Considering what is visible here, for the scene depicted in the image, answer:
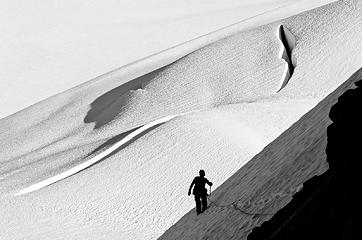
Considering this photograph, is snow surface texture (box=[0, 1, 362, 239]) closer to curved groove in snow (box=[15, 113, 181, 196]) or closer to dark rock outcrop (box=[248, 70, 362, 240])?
curved groove in snow (box=[15, 113, 181, 196])

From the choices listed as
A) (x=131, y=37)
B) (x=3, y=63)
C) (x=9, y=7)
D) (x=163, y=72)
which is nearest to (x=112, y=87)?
(x=163, y=72)

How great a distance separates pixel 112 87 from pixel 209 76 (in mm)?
7296

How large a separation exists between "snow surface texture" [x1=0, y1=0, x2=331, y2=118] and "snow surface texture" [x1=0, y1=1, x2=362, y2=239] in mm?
9098

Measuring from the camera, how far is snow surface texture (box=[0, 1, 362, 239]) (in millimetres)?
→ 15484

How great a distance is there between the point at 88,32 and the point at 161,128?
42.4m

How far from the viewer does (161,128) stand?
20.6 m

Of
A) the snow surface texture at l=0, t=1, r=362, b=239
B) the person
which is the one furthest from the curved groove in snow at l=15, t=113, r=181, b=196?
the person

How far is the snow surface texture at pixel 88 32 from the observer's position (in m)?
47.2

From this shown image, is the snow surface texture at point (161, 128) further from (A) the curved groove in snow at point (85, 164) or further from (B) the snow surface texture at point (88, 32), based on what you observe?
(B) the snow surface texture at point (88, 32)

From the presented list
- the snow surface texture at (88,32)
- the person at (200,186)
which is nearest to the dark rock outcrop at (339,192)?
the person at (200,186)

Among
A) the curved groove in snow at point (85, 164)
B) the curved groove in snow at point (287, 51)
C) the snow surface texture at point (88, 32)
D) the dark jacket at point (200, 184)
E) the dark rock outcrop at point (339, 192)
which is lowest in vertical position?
the dark rock outcrop at point (339, 192)

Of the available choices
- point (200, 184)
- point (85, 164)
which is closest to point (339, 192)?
point (200, 184)

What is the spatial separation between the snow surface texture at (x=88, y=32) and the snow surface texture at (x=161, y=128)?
9098 millimetres

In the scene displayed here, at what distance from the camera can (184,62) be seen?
30.0 metres
